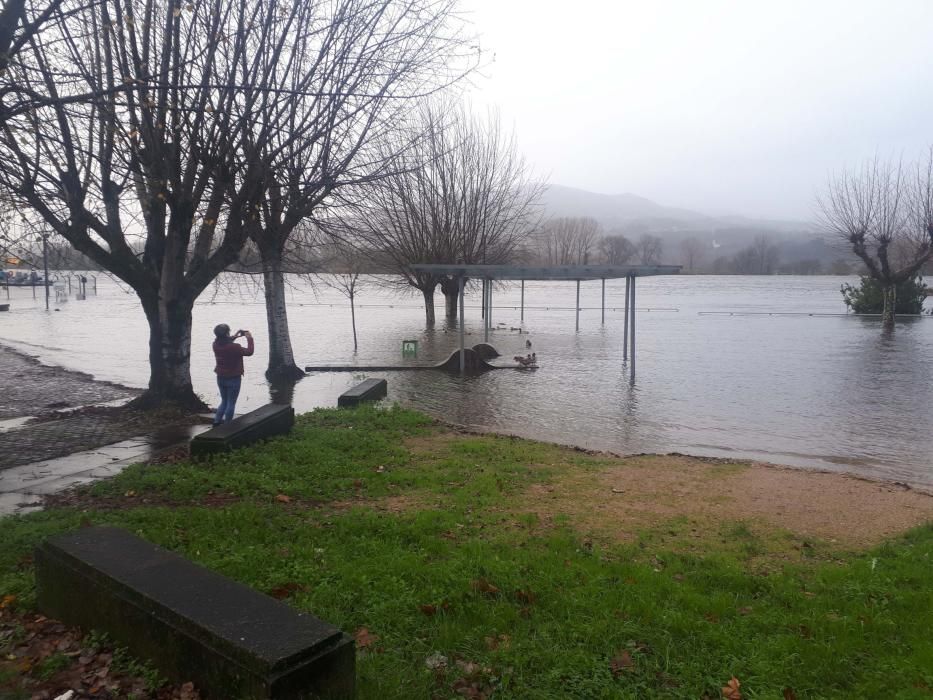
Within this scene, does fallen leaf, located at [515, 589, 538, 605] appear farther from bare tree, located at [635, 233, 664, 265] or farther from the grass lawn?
bare tree, located at [635, 233, 664, 265]

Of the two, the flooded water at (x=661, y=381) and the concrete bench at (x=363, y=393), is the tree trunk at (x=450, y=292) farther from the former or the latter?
the concrete bench at (x=363, y=393)

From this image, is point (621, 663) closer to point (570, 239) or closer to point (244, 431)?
point (244, 431)

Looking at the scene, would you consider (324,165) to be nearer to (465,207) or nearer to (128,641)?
(128,641)

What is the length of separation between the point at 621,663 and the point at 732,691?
0.54m

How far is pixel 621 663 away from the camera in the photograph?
3682 millimetres

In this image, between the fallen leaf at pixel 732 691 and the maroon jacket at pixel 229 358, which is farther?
the maroon jacket at pixel 229 358

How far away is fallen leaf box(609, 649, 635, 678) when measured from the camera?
360 cm

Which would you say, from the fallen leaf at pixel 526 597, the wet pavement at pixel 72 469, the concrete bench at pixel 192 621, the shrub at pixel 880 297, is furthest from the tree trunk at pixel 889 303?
the concrete bench at pixel 192 621

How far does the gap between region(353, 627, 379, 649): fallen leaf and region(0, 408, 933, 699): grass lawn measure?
14mm

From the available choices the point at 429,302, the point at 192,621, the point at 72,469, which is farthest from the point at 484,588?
the point at 429,302

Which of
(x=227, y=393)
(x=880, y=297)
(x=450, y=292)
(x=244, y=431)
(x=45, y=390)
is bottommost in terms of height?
(x=45, y=390)

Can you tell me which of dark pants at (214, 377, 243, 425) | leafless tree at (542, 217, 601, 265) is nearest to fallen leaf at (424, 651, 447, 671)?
dark pants at (214, 377, 243, 425)

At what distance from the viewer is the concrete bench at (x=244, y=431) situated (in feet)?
25.8

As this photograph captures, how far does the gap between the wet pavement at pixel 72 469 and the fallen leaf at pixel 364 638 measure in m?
3.89
